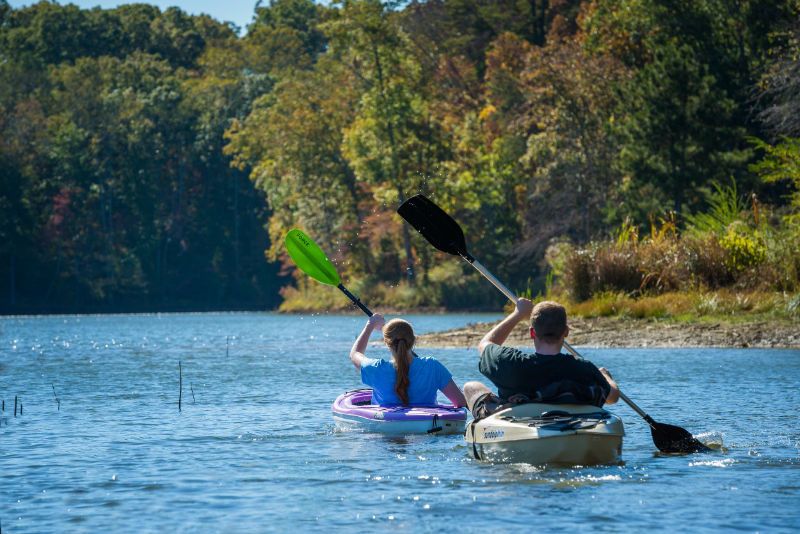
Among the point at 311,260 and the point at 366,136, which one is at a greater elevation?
the point at 366,136

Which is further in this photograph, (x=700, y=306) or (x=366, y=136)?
(x=366, y=136)

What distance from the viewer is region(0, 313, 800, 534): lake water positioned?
30.9ft

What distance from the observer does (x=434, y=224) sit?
14.4 m

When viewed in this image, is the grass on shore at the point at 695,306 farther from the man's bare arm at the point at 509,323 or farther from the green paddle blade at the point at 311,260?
the man's bare arm at the point at 509,323

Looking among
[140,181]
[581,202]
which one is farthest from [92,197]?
[581,202]

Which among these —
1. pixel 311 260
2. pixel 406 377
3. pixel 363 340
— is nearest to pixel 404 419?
pixel 406 377

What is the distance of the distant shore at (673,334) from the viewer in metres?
26.1

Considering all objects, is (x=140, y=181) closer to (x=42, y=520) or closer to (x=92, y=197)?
(x=92, y=197)

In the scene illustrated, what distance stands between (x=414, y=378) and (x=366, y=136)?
165ft

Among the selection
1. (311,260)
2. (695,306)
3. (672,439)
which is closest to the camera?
(672,439)

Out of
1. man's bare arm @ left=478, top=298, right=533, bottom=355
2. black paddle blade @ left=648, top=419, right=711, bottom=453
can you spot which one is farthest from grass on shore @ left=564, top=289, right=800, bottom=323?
man's bare arm @ left=478, top=298, right=533, bottom=355

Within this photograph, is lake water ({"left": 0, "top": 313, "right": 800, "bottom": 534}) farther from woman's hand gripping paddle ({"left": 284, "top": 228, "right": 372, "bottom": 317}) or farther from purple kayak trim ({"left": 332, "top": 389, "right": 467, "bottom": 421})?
woman's hand gripping paddle ({"left": 284, "top": 228, "right": 372, "bottom": 317})

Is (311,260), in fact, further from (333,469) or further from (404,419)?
(333,469)

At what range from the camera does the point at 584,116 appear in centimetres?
5347
